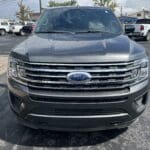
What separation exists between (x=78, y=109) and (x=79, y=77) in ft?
1.21

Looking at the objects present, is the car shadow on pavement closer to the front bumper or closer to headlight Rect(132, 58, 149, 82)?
the front bumper

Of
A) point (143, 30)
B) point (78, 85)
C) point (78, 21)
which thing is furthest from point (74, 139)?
point (143, 30)

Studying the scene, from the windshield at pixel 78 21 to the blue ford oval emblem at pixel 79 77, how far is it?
1.76m

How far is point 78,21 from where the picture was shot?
5.83 meters

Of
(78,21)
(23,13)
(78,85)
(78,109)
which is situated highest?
(78,21)

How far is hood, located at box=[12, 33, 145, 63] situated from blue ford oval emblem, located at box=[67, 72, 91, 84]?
0.15 metres

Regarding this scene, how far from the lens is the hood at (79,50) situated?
3992 mm

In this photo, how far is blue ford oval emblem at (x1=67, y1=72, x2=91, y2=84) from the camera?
393 cm

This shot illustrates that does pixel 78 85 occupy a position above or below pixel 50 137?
above

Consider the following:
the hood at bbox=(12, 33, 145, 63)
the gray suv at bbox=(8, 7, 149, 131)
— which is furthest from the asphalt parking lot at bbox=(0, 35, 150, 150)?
the hood at bbox=(12, 33, 145, 63)

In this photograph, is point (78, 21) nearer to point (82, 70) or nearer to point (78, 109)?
point (82, 70)

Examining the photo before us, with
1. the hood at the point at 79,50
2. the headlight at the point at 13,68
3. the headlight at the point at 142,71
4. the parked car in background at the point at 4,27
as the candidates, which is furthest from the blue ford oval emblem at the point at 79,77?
the parked car in background at the point at 4,27

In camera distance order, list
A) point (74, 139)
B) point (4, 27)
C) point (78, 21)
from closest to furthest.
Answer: point (74, 139)
point (78, 21)
point (4, 27)

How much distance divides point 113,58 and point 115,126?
831 millimetres
